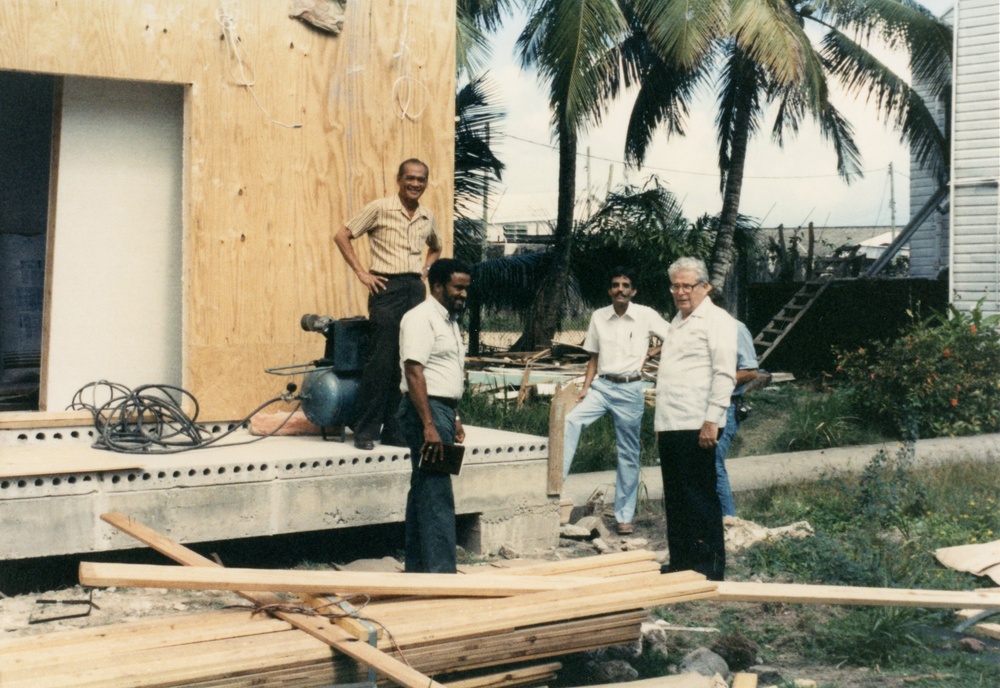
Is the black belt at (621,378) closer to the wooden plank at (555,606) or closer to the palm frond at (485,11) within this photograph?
the wooden plank at (555,606)

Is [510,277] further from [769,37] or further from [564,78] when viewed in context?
[769,37]

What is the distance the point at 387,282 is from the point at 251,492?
160 cm

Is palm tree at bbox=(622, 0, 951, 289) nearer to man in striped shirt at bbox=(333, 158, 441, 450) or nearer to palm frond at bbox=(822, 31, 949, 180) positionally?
palm frond at bbox=(822, 31, 949, 180)

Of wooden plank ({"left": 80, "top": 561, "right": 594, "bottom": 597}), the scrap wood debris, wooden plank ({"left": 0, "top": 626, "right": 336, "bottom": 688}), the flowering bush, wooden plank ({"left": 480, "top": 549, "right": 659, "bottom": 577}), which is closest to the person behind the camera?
wooden plank ({"left": 0, "top": 626, "right": 336, "bottom": 688})

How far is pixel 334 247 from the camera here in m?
8.26

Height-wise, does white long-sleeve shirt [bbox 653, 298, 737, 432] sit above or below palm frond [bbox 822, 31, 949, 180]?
below

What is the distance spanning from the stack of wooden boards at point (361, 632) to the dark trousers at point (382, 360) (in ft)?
6.25

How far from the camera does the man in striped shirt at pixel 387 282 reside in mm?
7289

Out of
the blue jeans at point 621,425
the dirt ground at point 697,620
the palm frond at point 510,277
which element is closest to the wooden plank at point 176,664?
the dirt ground at point 697,620

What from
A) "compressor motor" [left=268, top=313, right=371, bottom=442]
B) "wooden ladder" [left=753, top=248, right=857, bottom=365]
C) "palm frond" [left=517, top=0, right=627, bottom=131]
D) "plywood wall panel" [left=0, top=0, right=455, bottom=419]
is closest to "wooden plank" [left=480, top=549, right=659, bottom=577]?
"compressor motor" [left=268, top=313, right=371, bottom=442]

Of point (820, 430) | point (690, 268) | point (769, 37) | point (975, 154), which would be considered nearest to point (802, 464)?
point (820, 430)

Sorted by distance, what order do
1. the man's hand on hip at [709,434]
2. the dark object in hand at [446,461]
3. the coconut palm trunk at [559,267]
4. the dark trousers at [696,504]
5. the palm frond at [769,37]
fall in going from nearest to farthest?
the dark object in hand at [446,461] → the man's hand on hip at [709,434] → the dark trousers at [696,504] → the palm frond at [769,37] → the coconut palm trunk at [559,267]

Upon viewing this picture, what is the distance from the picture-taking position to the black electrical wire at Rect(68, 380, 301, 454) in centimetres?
710

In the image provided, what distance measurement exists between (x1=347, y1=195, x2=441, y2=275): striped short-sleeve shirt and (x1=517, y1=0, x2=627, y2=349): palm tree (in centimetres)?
751
